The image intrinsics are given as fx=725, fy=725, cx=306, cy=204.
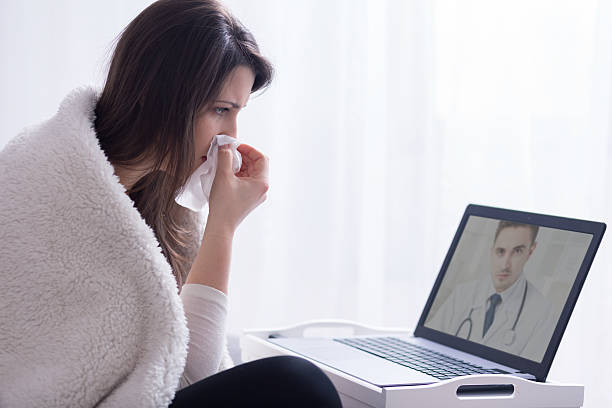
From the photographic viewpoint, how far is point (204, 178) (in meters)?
1.13

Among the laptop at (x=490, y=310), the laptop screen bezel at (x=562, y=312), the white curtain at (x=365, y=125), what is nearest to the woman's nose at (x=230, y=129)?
the laptop at (x=490, y=310)

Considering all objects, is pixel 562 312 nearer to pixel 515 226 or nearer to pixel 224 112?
pixel 515 226

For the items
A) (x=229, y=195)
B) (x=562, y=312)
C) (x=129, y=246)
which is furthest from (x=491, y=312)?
(x=129, y=246)

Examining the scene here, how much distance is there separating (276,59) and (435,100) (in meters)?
0.46

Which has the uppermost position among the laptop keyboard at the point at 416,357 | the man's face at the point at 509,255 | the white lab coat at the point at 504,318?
the man's face at the point at 509,255

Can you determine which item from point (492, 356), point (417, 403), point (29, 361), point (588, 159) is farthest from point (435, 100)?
point (29, 361)

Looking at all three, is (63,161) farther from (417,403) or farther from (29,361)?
(417,403)

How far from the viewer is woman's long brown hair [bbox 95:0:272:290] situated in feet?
3.34

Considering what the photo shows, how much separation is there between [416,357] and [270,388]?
330 millimetres

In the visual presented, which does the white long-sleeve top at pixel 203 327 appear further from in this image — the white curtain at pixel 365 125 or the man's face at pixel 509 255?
the white curtain at pixel 365 125

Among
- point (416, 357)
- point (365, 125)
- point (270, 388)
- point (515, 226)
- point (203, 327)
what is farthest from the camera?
point (365, 125)

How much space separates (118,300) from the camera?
2.85 ft

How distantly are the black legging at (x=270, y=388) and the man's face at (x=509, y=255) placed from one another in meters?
0.44

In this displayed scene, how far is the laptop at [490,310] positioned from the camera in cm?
103
